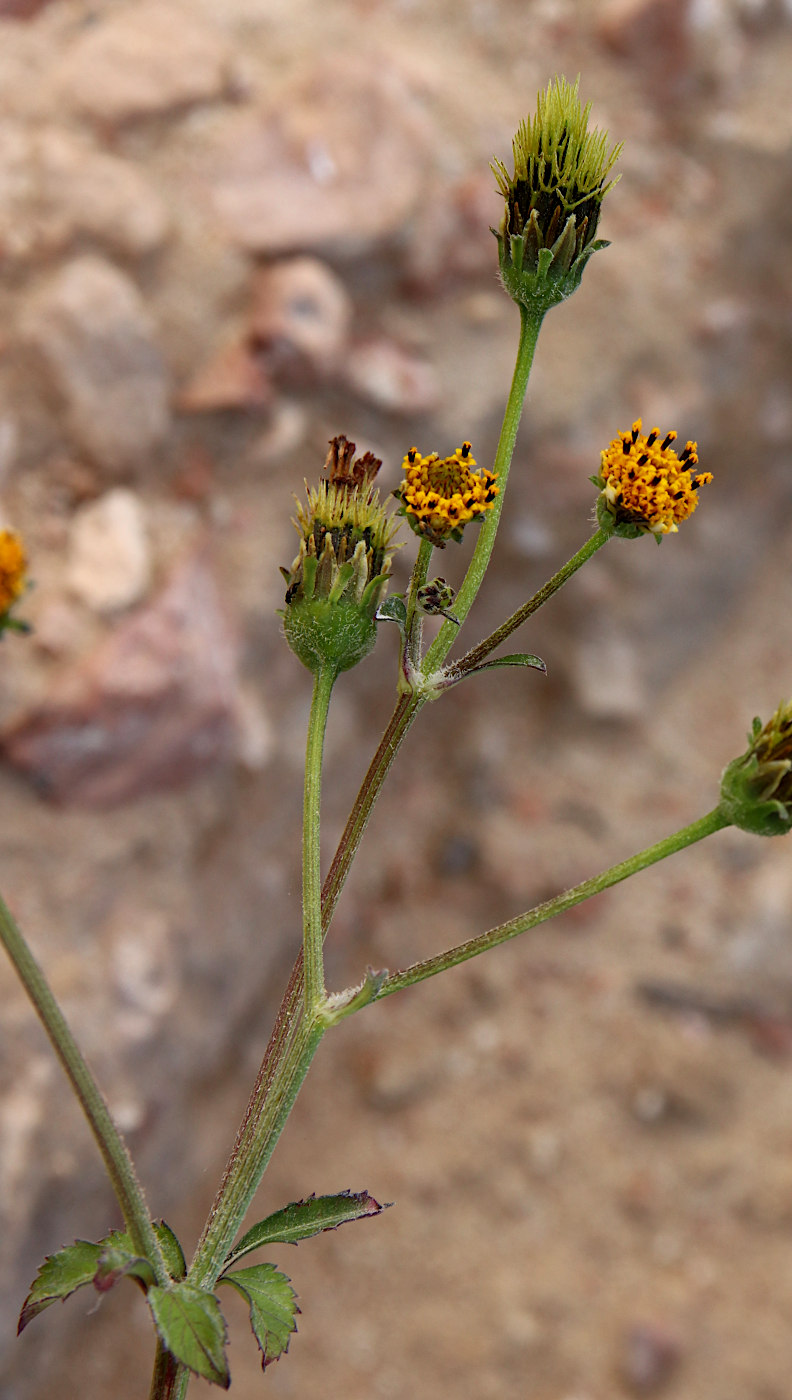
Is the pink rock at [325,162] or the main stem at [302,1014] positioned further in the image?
the pink rock at [325,162]

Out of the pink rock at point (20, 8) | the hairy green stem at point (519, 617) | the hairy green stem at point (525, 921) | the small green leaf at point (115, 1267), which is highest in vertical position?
the pink rock at point (20, 8)

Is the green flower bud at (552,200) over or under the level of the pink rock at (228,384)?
under

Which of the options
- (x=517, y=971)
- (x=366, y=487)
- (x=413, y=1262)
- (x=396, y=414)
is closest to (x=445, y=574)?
(x=396, y=414)

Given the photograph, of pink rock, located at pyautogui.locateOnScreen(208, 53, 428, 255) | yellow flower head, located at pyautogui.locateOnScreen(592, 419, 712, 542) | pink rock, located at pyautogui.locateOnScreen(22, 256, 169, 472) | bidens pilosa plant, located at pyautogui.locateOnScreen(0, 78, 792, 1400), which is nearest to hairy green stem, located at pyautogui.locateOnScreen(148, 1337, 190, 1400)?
bidens pilosa plant, located at pyautogui.locateOnScreen(0, 78, 792, 1400)

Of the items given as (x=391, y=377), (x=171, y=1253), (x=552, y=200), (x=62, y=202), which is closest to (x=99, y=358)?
(x=62, y=202)

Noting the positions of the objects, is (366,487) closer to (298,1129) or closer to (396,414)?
(396,414)

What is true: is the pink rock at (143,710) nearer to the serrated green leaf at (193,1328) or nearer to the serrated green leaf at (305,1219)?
the serrated green leaf at (305,1219)

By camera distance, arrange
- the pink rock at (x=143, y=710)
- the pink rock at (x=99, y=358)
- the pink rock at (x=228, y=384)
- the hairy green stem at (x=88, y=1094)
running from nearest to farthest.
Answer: the hairy green stem at (x=88, y=1094), the pink rock at (x=143, y=710), the pink rock at (x=99, y=358), the pink rock at (x=228, y=384)

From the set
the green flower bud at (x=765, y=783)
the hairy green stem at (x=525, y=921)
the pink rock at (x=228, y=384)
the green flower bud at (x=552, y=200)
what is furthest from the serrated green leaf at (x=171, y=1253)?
the pink rock at (x=228, y=384)
